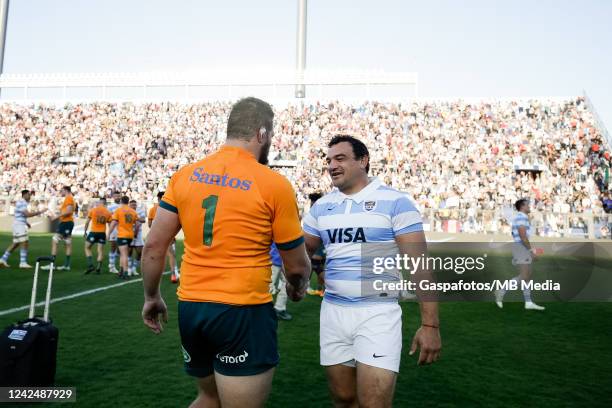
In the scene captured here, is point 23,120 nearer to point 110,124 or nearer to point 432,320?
point 110,124

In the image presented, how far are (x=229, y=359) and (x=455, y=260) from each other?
12.7 m

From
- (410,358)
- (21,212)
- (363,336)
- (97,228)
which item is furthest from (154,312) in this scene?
(21,212)

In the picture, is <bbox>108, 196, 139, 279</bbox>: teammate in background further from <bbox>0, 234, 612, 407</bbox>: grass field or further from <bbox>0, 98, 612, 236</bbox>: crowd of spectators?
<bbox>0, 98, 612, 236</bbox>: crowd of spectators

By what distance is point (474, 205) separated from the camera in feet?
88.1

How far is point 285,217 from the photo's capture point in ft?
8.01

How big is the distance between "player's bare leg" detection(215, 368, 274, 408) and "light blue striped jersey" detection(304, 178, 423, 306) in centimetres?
108

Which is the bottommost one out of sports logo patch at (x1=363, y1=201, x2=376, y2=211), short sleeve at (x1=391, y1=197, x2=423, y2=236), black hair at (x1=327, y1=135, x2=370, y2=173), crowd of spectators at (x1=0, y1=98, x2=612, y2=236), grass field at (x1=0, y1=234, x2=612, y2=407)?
grass field at (x1=0, y1=234, x2=612, y2=407)

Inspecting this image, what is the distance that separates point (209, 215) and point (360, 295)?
136 centimetres

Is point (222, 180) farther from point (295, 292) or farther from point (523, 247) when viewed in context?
point (523, 247)

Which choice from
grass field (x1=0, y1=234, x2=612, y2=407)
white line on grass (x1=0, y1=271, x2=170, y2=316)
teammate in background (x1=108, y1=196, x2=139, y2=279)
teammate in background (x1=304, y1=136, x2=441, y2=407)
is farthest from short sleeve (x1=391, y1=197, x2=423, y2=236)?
teammate in background (x1=108, y1=196, x2=139, y2=279)

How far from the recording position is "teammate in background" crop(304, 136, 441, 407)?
3.06 metres

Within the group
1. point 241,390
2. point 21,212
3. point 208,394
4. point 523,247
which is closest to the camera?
point 241,390

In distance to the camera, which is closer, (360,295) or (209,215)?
(209,215)

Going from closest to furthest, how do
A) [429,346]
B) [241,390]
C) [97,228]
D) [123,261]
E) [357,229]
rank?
1. [241,390]
2. [429,346]
3. [357,229]
4. [123,261]
5. [97,228]
